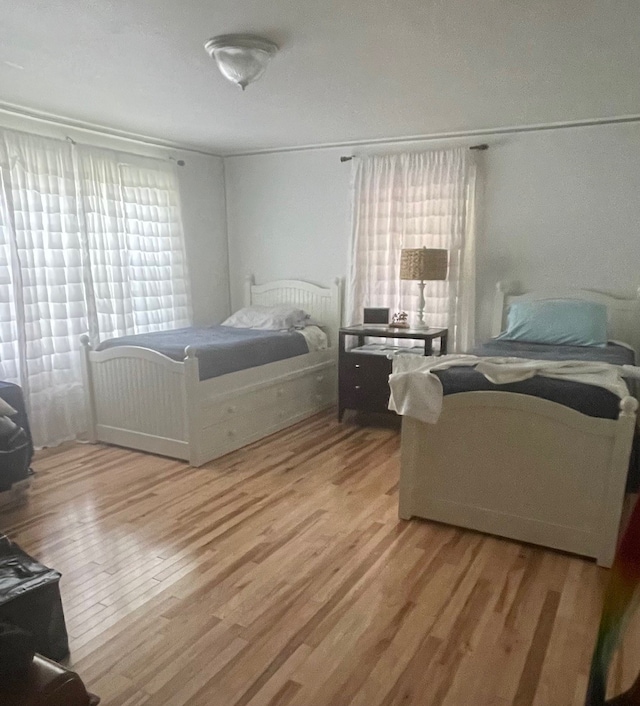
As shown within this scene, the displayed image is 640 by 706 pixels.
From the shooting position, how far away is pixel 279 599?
2.12 meters

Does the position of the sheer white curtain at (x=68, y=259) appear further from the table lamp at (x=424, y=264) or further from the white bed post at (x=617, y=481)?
the white bed post at (x=617, y=481)

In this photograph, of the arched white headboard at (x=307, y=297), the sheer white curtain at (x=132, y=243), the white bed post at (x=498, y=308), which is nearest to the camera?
the sheer white curtain at (x=132, y=243)

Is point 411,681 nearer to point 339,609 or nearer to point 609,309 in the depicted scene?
point 339,609

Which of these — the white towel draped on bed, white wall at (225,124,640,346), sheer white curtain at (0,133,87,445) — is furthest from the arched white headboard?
the white towel draped on bed

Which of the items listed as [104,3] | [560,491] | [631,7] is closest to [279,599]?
[560,491]

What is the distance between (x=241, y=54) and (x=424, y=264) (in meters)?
2.08

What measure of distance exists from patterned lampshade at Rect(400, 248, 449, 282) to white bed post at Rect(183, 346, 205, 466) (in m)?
1.72

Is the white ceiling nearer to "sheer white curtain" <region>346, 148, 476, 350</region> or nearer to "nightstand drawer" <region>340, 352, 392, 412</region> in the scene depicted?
"sheer white curtain" <region>346, 148, 476, 350</region>

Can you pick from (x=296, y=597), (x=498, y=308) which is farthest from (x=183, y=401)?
(x=498, y=308)

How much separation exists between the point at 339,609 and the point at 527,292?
2891 millimetres

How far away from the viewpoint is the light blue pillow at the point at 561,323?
3.54 meters

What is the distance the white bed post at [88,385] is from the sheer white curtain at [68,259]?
14 cm

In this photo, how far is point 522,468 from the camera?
2447mm

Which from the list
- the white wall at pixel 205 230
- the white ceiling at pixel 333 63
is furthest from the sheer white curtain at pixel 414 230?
the white wall at pixel 205 230
